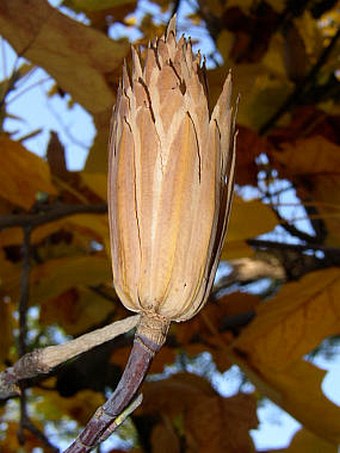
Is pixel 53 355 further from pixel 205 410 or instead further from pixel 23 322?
pixel 205 410

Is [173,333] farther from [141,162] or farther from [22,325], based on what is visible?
[141,162]

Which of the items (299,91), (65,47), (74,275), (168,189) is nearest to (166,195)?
(168,189)

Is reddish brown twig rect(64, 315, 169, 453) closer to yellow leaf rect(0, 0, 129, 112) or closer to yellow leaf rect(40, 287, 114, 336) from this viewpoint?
yellow leaf rect(0, 0, 129, 112)

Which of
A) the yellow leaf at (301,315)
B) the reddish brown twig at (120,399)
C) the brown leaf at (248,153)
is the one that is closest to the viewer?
the reddish brown twig at (120,399)

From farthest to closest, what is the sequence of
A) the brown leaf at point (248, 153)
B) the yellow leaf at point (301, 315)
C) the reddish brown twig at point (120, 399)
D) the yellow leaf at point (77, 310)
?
1. the yellow leaf at point (77, 310)
2. the brown leaf at point (248, 153)
3. the yellow leaf at point (301, 315)
4. the reddish brown twig at point (120, 399)

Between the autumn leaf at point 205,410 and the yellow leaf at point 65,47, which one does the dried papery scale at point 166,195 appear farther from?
the autumn leaf at point 205,410

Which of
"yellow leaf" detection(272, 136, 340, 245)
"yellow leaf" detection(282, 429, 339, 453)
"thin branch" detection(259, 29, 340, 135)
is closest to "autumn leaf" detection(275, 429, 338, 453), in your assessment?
"yellow leaf" detection(282, 429, 339, 453)

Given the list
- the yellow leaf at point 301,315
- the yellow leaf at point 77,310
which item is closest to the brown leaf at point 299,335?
the yellow leaf at point 301,315
